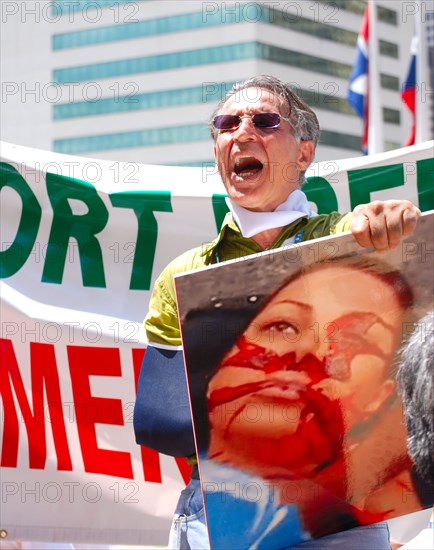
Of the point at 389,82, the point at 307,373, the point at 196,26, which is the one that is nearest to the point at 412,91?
the point at 307,373

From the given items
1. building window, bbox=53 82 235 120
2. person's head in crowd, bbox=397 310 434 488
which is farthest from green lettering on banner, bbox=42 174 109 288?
building window, bbox=53 82 235 120

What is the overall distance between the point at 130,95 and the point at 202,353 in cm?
5002

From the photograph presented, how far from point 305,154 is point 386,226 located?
0.48 m

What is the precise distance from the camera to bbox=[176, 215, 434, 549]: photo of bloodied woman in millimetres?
1750

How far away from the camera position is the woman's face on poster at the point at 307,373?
1.76 metres

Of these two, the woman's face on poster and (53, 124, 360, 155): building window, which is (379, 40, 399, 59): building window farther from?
the woman's face on poster

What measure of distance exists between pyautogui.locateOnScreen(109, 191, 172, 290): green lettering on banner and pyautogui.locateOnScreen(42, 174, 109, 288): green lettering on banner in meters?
0.09

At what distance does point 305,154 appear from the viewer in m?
2.18

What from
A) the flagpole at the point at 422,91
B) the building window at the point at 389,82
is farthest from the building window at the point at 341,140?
the flagpole at the point at 422,91

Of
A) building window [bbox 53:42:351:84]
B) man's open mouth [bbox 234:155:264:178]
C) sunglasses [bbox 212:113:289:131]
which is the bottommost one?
man's open mouth [bbox 234:155:264:178]

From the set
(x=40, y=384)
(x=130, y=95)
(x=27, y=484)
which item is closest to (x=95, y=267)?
(x=40, y=384)

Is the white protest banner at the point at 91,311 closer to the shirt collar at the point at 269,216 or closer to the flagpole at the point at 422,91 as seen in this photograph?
the shirt collar at the point at 269,216

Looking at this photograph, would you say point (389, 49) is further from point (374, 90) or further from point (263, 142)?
point (263, 142)

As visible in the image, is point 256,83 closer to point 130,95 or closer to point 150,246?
point 150,246
